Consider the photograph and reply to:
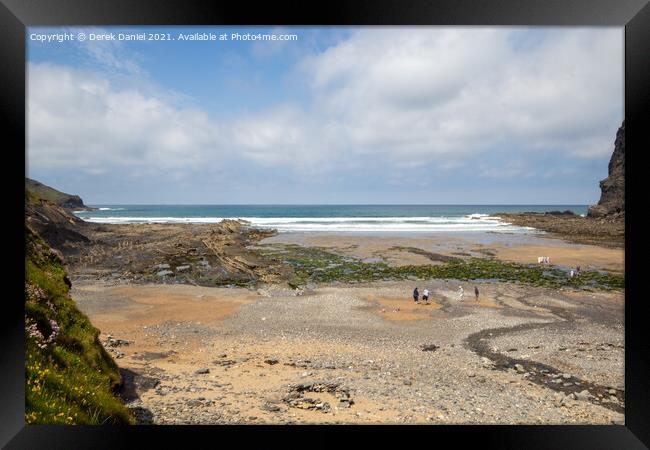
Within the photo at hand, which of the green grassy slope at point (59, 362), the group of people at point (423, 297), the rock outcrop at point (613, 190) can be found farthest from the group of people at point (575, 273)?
A: the rock outcrop at point (613, 190)

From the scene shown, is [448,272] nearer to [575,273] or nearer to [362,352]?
[575,273]

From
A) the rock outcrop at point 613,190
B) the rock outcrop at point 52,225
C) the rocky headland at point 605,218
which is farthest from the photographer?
the rock outcrop at point 613,190

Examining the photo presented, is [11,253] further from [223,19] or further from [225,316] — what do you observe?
[225,316]

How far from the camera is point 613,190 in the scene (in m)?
59.7

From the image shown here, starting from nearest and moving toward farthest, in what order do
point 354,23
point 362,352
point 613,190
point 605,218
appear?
point 354,23
point 362,352
point 605,218
point 613,190

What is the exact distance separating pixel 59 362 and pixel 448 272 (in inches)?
987

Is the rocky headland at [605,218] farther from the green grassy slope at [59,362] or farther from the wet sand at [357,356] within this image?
the green grassy slope at [59,362]

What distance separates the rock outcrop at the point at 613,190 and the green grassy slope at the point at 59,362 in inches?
2761

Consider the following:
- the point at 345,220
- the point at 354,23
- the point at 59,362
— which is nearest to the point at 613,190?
the point at 345,220

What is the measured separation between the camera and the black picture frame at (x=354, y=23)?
4.20 metres

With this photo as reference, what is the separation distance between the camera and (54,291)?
6.01 metres

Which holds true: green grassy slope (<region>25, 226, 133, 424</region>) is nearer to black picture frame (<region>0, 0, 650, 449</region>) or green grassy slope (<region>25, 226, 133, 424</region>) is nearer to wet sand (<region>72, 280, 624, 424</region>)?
black picture frame (<region>0, 0, 650, 449</region>)

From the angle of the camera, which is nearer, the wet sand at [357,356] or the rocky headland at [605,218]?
the wet sand at [357,356]

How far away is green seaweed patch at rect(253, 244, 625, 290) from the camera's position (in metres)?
23.3
